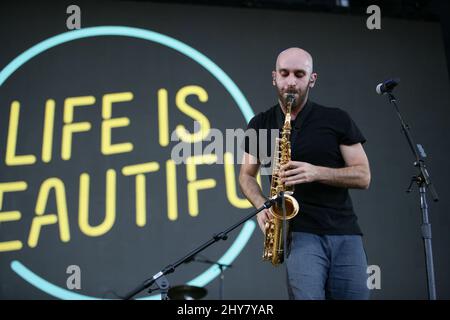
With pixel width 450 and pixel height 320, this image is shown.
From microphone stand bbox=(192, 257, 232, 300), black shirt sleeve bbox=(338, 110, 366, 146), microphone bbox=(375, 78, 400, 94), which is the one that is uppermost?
microphone bbox=(375, 78, 400, 94)

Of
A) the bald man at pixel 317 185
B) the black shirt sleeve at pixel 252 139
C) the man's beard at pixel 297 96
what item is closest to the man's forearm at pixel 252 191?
the bald man at pixel 317 185

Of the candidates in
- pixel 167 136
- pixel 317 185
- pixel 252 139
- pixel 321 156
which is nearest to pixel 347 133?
pixel 321 156

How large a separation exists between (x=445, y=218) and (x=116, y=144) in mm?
3174

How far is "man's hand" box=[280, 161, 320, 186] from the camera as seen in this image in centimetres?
298

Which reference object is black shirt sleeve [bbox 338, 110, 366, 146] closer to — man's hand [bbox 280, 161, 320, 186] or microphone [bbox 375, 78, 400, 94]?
man's hand [bbox 280, 161, 320, 186]

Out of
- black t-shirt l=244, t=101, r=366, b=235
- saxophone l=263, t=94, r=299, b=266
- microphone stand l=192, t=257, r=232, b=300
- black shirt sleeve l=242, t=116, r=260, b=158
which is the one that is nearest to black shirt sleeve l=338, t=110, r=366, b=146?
black t-shirt l=244, t=101, r=366, b=235

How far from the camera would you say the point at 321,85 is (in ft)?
19.3

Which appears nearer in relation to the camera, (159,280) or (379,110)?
(159,280)

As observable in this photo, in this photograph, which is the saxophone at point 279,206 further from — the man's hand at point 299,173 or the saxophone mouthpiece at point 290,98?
the man's hand at point 299,173

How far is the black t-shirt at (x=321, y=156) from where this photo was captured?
3047 millimetres

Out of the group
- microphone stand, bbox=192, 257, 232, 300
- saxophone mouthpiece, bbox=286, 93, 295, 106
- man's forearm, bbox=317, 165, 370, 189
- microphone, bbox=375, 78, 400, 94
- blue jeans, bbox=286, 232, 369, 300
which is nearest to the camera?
blue jeans, bbox=286, 232, 369, 300

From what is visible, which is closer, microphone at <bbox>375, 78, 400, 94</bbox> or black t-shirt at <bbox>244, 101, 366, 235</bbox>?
black t-shirt at <bbox>244, 101, 366, 235</bbox>
